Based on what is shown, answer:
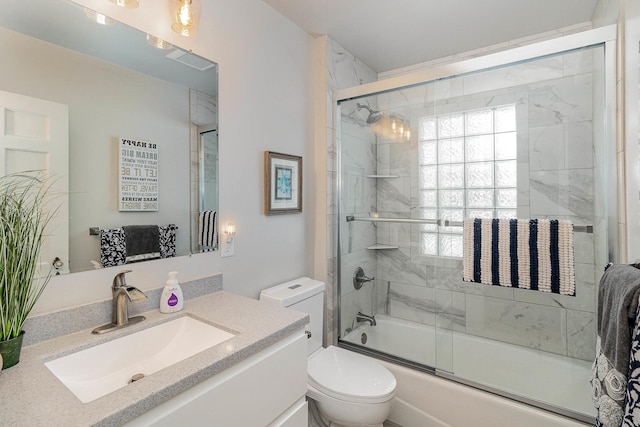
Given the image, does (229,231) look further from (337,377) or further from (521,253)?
(521,253)

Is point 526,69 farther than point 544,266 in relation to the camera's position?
Yes

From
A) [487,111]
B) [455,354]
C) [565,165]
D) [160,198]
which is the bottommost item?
[455,354]

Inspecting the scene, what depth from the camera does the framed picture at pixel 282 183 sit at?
5.82 ft

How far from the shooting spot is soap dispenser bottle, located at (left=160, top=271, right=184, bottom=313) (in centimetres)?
121

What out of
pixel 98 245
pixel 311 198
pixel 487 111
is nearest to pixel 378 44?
pixel 487 111

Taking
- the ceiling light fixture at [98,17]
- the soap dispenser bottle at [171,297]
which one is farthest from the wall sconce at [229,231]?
the ceiling light fixture at [98,17]

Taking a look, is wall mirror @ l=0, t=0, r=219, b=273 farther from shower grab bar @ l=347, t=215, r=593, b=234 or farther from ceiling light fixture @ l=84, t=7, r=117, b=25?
shower grab bar @ l=347, t=215, r=593, b=234

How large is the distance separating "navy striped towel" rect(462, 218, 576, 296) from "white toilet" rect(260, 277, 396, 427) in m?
0.78

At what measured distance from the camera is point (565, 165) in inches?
66.4

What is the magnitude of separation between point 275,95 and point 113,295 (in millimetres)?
1361

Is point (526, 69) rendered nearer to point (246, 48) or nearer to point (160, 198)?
point (246, 48)

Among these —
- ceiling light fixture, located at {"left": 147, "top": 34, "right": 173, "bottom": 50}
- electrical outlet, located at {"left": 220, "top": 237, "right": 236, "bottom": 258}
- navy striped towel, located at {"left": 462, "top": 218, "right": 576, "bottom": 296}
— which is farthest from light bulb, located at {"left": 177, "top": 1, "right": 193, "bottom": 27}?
navy striped towel, located at {"left": 462, "top": 218, "right": 576, "bottom": 296}

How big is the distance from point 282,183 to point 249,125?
0.40m

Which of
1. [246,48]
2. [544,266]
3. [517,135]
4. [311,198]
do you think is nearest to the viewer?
[544,266]
